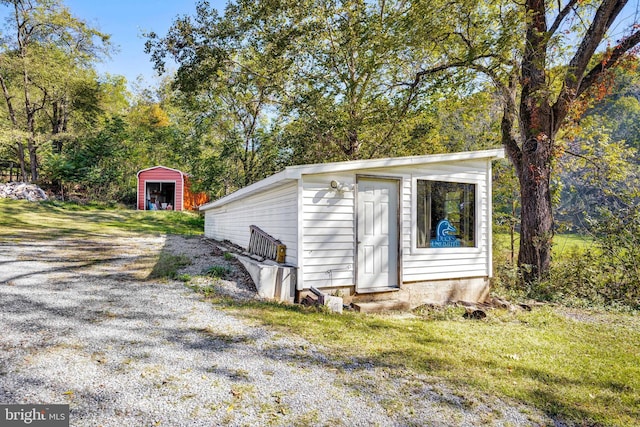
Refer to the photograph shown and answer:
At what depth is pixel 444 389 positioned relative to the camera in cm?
263

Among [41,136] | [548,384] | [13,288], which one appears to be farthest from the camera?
[41,136]

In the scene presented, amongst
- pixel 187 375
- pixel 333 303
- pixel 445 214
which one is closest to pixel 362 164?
pixel 445 214

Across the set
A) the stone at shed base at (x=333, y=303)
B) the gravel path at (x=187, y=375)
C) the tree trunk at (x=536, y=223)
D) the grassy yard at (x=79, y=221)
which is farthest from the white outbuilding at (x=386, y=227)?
the grassy yard at (x=79, y=221)

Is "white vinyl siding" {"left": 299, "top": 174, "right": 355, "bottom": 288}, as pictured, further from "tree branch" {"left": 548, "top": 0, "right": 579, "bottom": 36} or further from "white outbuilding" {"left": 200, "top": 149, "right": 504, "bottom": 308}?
"tree branch" {"left": 548, "top": 0, "right": 579, "bottom": 36}

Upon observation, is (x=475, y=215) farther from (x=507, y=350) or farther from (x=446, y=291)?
(x=507, y=350)

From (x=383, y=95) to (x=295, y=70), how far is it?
297cm

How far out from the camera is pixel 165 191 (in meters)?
21.8

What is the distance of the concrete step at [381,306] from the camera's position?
17.1 ft

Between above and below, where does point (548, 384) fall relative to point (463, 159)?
below

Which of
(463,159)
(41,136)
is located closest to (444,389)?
(463,159)

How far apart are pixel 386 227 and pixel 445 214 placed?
122 centimetres

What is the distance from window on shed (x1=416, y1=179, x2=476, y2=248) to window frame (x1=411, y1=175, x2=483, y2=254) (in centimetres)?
4

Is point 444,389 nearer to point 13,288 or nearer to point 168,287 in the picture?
point 168,287

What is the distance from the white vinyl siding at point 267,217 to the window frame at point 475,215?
201 cm
